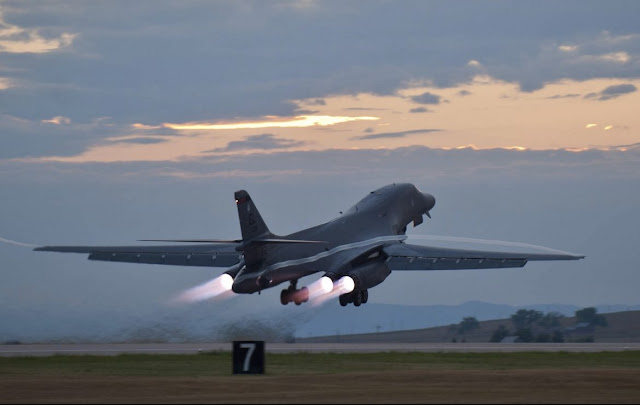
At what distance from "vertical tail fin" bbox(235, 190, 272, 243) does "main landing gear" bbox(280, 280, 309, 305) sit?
6.35 m

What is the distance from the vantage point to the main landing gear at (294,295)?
64250 millimetres

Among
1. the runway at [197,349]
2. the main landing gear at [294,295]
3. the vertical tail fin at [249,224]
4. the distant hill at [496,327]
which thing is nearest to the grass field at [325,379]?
the main landing gear at [294,295]

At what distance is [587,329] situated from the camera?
12912 cm

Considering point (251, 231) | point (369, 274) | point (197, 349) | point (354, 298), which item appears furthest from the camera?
point (197, 349)

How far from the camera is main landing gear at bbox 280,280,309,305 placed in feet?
211

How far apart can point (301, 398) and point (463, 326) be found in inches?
3714

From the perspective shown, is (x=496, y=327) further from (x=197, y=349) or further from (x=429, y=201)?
(x=197, y=349)

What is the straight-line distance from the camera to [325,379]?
46406 millimetres

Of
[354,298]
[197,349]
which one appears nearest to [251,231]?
[354,298]

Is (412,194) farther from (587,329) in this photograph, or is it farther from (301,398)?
(587,329)

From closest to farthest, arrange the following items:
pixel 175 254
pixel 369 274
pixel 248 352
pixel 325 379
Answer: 1. pixel 325 379
2. pixel 248 352
3. pixel 369 274
4. pixel 175 254

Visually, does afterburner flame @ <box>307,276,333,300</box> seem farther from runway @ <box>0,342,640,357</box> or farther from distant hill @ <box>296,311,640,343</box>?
distant hill @ <box>296,311,640,343</box>

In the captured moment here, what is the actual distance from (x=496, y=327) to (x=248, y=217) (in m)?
77.7

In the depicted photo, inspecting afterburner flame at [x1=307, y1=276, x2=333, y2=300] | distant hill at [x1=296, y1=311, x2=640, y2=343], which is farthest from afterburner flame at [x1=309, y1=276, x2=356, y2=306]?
distant hill at [x1=296, y1=311, x2=640, y2=343]
